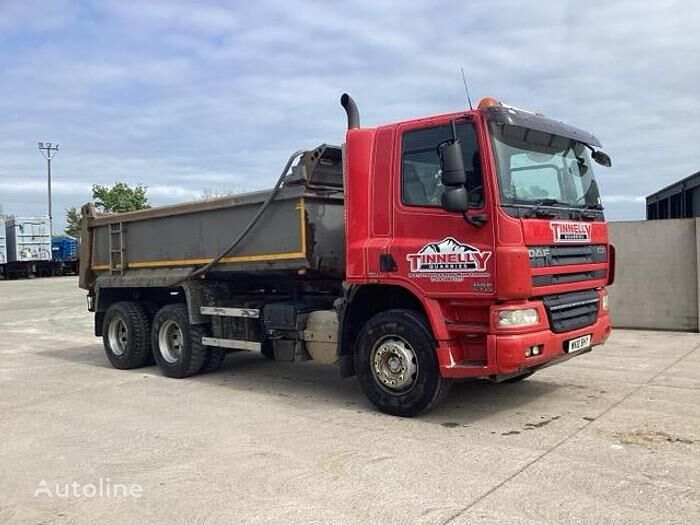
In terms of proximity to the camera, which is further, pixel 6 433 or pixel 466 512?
pixel 6 433

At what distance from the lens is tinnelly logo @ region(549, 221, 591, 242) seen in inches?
241

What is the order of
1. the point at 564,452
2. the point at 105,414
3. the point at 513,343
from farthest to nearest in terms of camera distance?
1. the point at 105,414
2. the point at 513,343
3. the point at 564,452

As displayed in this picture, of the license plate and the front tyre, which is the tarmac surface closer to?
the front tyre

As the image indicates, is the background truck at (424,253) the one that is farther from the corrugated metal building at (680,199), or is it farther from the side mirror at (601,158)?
the corrugated metal building at (680,199)

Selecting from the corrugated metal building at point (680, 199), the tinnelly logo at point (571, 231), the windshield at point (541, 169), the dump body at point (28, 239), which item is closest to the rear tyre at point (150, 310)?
the windshield at point (541, 169)

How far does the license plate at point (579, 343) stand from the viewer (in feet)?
20.7

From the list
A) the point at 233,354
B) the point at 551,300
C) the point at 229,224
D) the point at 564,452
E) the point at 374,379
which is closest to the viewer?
the point at 564,452

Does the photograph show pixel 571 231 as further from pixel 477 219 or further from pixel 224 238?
pixel 224 238

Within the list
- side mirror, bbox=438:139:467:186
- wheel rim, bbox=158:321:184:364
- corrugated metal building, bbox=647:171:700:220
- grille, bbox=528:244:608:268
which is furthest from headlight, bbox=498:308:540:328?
corrugated metal building, bbox=647:171:700:220

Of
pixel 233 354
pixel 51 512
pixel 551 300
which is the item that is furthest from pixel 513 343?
pixel 233 354

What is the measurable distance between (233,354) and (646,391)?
642 cm

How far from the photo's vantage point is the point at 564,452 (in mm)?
5211

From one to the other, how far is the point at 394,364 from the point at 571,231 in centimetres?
209

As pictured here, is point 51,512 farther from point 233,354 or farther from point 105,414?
point 233,354
